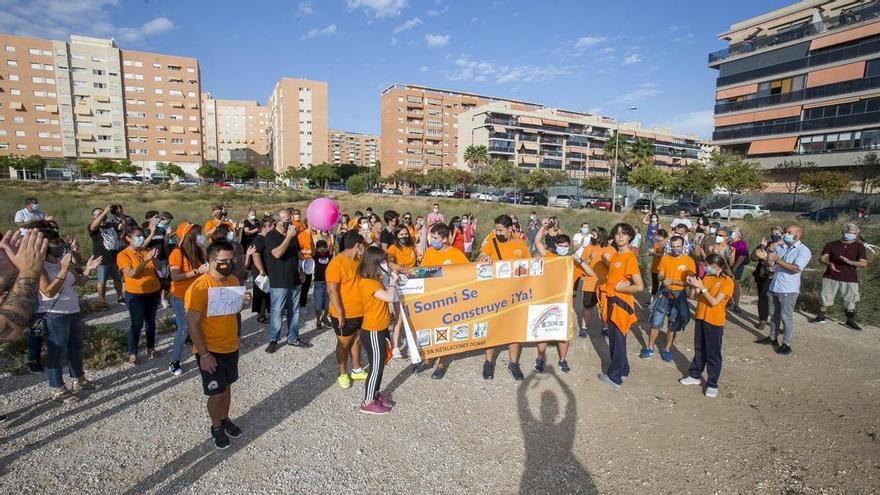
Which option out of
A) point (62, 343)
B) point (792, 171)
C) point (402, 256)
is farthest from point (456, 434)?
point (792, 171)

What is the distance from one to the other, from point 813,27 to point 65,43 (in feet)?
386

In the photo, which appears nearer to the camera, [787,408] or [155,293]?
[787,408]

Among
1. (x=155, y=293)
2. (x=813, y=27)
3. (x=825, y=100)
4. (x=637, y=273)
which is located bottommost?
(x=155, y=293)

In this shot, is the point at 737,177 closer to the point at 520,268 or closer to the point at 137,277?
the point at 520,268

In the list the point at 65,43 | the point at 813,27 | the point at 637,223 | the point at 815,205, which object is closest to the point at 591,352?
the point at 637,223

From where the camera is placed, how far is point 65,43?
84000 millimetres

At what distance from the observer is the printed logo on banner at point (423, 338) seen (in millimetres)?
5291

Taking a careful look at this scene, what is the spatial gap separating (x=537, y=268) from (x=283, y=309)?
12.3ft

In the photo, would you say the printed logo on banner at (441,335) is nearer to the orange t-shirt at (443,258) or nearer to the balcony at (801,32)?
the orange t-shirt at (443,258)

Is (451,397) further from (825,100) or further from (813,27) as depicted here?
(813,27)

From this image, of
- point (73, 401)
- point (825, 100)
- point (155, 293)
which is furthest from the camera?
point (825, 100)

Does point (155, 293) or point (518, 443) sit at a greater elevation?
point (155, 293)

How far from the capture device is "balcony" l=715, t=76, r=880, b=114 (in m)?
38.7

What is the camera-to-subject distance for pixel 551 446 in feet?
13.7
